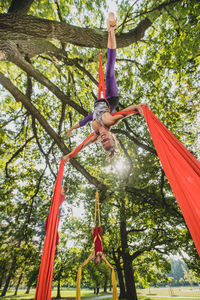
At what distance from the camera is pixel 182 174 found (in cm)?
115

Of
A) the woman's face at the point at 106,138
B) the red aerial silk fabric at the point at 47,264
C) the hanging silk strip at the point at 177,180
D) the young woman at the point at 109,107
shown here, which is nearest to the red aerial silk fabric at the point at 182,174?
the hanging silk strip at the point at 177,180

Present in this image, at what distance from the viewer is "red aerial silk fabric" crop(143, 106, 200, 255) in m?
0.99

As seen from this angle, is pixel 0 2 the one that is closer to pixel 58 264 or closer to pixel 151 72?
pixel 151 72

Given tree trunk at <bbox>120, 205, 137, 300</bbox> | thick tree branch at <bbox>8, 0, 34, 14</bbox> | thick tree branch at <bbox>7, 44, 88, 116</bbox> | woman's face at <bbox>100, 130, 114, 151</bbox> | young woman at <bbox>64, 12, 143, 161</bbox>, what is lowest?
tree trunk at <bbox>120, 205, 137, 300</bbox>

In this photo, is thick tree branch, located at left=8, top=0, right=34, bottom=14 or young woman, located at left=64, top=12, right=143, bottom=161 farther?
thick tree branch, located at left=8, top=0, right=34, bottom=14

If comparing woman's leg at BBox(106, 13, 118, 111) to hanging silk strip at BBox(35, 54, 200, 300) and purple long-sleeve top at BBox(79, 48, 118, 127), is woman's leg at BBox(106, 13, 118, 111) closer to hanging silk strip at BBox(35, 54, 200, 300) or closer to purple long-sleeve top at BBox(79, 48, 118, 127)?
purple long-sleeve top at BBox(79, 48, 118, 127)

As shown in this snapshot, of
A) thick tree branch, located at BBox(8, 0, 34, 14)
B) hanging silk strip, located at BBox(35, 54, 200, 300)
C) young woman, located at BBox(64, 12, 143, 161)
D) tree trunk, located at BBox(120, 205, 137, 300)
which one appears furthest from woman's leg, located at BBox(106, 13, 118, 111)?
tree trunk, located at BBox(120, 205, 137, 300)

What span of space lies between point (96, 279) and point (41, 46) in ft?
68.9

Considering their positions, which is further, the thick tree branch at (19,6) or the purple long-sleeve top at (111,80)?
the thick tree branch at (19,6)

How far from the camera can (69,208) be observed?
7535 mm

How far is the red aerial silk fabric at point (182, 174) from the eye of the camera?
3.25 feet

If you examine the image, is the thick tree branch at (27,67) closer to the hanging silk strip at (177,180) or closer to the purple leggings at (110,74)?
the purple leggings at (110,74)

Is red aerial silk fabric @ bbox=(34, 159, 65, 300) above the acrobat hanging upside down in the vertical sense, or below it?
below

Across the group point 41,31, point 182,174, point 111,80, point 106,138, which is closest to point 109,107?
point 111,80
